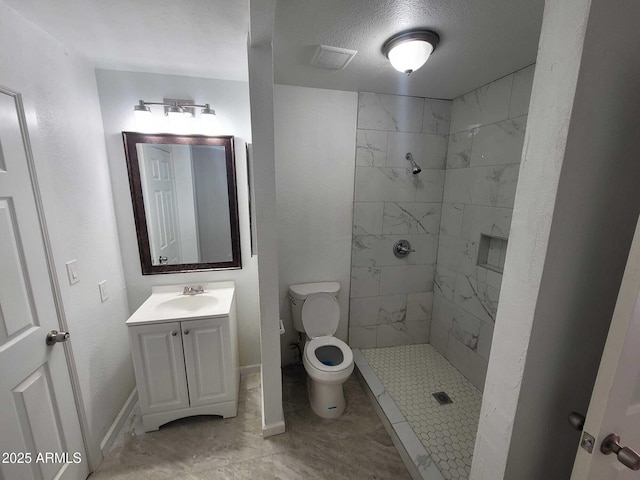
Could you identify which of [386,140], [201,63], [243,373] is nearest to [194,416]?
[243,373]

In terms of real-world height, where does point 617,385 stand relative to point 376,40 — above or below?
below

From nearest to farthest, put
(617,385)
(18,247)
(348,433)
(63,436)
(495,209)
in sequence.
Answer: (617,385) < (18,247) < (63,436) < (348,433) < (495,209)

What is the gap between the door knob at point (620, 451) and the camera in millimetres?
613

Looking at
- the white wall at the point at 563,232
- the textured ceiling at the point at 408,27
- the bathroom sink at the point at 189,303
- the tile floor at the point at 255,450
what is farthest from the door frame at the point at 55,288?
the white wall at the point at 563,232

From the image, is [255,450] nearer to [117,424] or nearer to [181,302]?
[117,424]

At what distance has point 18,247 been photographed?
3.51 ft

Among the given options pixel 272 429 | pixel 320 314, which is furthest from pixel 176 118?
pixel 272 429

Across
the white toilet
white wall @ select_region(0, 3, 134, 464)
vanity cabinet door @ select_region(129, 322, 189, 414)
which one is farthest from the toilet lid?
white wall @ select_region(0, 3, 134, 464)

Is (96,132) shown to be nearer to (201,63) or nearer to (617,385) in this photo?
(201,63)

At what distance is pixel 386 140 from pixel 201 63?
1.44 meters

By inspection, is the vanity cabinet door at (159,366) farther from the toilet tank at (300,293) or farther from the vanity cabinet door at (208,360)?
the toilet tank at (300,293)

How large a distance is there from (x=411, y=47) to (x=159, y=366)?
2.32 meters

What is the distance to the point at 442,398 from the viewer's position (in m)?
1.96

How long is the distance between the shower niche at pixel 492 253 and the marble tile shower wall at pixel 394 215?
0.47 metres
